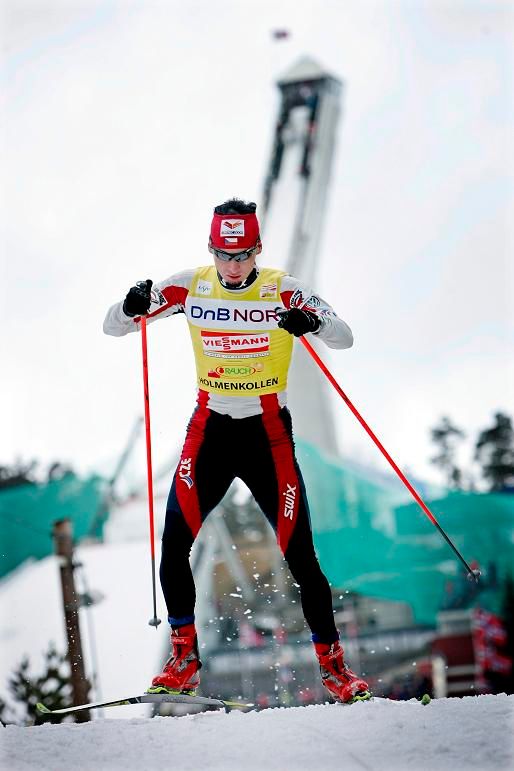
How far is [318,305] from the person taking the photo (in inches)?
189

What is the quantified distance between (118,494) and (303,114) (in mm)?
10268

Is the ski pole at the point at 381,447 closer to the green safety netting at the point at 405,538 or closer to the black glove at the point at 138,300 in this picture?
the black glove at the point at 138,300

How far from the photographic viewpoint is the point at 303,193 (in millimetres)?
21453

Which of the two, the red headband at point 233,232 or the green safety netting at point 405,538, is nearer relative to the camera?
the red headband at point 233,232

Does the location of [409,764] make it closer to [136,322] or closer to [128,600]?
[136,322]

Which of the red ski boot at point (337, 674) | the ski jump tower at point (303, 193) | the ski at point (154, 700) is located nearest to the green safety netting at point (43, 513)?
the ski jump tower at point (303, 193)

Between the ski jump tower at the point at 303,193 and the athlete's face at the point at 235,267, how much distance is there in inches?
551

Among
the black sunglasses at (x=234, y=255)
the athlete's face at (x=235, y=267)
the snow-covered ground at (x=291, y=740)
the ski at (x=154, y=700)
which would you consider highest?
the black sunglasses at (x=234, y=255)

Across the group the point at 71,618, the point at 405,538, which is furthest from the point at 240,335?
the point at 405,538

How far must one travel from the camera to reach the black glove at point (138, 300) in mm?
4684

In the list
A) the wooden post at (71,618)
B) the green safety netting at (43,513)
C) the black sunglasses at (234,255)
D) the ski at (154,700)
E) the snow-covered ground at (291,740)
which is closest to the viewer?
the snow-covered ground at (291,740)

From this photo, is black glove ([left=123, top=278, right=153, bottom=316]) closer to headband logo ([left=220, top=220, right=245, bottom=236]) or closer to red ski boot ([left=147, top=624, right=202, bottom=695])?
headband logo ([left=220, top=220, right=245, bottom=236])

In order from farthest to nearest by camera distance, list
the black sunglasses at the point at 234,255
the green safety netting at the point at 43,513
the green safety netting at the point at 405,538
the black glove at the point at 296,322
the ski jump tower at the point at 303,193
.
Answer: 1. the ski jump tower at the point at 303,193
2. the green safety netting at the point at 43,513
3. the green safety netting at the point at 405,538
4. the black sunglasses at the point at 234,255
5. the black glove at the point at 296,322

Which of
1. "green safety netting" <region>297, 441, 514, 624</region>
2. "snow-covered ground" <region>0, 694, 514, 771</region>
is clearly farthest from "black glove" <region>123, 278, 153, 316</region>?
"green safety netting" <region>297, 441, 514, 624</region>
